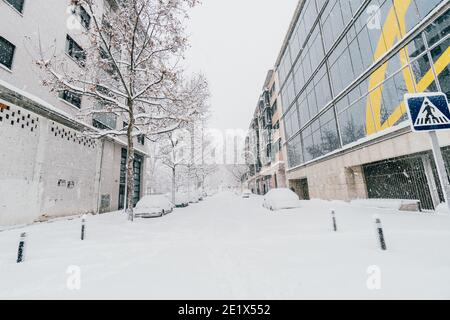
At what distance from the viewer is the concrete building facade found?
8945mm

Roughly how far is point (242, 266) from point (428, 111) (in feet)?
14.5

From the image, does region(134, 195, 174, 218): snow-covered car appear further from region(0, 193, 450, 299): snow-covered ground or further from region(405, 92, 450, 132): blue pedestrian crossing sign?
region(405, 92, 450, 132): blue pedestrian crossing sign

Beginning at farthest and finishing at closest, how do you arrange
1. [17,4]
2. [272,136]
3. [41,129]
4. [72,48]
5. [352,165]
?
[272,136], [72,48], [352,165], [41,129], [17,4]

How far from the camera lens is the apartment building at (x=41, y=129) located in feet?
31.6

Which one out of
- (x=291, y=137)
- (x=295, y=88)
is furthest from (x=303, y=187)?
(x=295, y=88)

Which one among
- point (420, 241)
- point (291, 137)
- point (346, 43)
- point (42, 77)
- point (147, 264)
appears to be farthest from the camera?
point (291, 137)

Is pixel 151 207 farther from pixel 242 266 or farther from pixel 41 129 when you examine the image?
pixel 242 266

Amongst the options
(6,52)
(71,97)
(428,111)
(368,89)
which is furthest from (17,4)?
(368,89)

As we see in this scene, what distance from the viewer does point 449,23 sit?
787 centimetres

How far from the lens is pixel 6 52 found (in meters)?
9.70

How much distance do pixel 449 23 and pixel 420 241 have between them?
326 inches

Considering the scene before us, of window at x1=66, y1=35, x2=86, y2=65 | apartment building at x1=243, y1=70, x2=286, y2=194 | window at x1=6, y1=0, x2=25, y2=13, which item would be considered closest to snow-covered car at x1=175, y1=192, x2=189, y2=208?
apartment building at x1=243, y1=70, x2=286, y2=194

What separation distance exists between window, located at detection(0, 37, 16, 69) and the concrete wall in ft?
60.8
